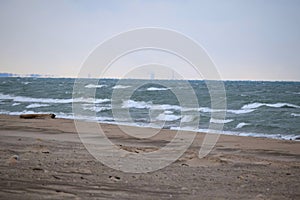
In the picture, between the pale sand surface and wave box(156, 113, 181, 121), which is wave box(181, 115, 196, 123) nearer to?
wave box(156, 113, 181, 121)

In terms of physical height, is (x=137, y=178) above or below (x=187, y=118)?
below

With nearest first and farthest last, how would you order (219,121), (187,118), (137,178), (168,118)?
(137,178) < (219,121) < (187,118) < (168,118)

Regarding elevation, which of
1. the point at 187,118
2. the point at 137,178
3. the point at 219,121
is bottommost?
the point at 137,178

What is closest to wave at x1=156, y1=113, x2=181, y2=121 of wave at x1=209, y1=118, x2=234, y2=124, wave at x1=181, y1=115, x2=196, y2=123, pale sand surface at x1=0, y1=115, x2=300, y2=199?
wave at x1=181, y1=115, x2=196, y2=123

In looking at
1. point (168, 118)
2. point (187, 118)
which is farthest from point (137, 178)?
point (168, 118)

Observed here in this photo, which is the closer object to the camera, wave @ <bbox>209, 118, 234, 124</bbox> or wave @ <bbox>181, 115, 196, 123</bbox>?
wave @ <bbox>209, 118, 234, 124</bbox>

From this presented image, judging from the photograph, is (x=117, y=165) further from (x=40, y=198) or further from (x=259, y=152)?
(x=259, y=152)

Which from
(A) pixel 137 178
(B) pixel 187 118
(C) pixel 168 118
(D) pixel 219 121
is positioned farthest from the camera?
(C) pixel 168 118

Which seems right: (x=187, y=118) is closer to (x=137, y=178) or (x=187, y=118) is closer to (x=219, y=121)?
(x=219, y=121)

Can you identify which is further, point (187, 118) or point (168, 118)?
point (168, 118)

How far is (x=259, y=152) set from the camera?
29.5ft

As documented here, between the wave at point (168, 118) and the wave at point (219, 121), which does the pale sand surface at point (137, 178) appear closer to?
the wave at point (219, 121)

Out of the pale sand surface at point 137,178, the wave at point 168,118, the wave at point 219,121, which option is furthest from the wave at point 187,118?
the pale sand surface at point 137,178

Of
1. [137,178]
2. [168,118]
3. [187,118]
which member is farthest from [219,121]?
[137,178]
